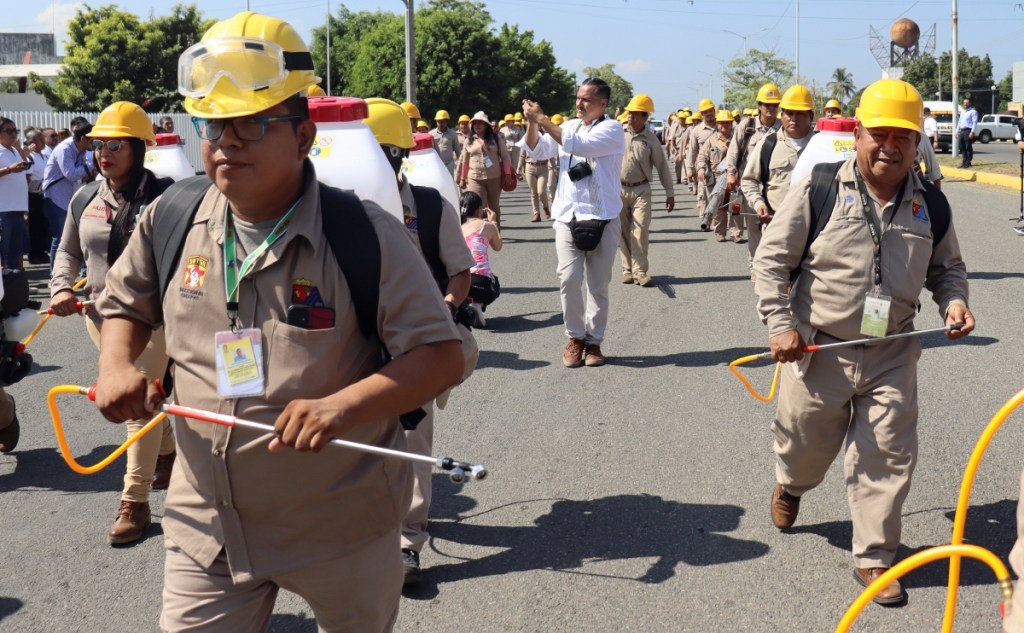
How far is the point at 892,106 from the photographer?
14.1ft

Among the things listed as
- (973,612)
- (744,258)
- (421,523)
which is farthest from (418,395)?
(744,258)

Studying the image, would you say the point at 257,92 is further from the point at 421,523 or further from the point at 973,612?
the point at 973,612

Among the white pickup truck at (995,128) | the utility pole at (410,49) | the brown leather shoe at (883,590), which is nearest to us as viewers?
the brown leather shoe at (883,590)

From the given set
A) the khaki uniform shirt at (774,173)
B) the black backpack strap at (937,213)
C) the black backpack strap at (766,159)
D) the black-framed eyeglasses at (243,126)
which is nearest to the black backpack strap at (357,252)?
the black-framed eyeglasses at (243,126)

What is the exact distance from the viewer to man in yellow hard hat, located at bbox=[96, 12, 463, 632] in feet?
8.04

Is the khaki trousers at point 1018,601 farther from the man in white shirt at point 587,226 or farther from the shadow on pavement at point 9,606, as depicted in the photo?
the man in white shirt at point 587,226

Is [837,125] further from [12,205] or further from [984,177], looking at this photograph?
[984,177]

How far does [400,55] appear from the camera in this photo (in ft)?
213

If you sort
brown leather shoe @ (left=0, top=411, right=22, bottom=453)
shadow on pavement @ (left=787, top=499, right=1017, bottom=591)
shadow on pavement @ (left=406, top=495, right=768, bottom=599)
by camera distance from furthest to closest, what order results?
brown leather shoe @ (left=0, top=411, right=22, bottom=453), shadow on pavement @ (left=406, top=495, right=768, bottom=599), shadow on pavement @ (left=787, top=499, right=1017, bottom=591)

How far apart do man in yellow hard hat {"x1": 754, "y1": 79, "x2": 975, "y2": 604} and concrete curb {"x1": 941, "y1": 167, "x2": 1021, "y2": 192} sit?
22.5 meters

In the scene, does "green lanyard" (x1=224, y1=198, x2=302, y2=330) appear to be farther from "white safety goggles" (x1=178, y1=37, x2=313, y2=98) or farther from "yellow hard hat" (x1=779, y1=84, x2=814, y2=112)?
"yellow hard hat" (x1=779, y1=84, x2=814, y2=112)

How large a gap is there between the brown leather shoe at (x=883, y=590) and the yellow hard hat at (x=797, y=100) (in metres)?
5.61

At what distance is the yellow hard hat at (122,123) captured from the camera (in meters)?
5.24

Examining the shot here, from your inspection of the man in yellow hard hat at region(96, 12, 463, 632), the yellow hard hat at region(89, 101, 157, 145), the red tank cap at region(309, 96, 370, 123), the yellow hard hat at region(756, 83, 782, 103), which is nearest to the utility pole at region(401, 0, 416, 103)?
the yellow hard hat at region(756, 83, 782, 103)
